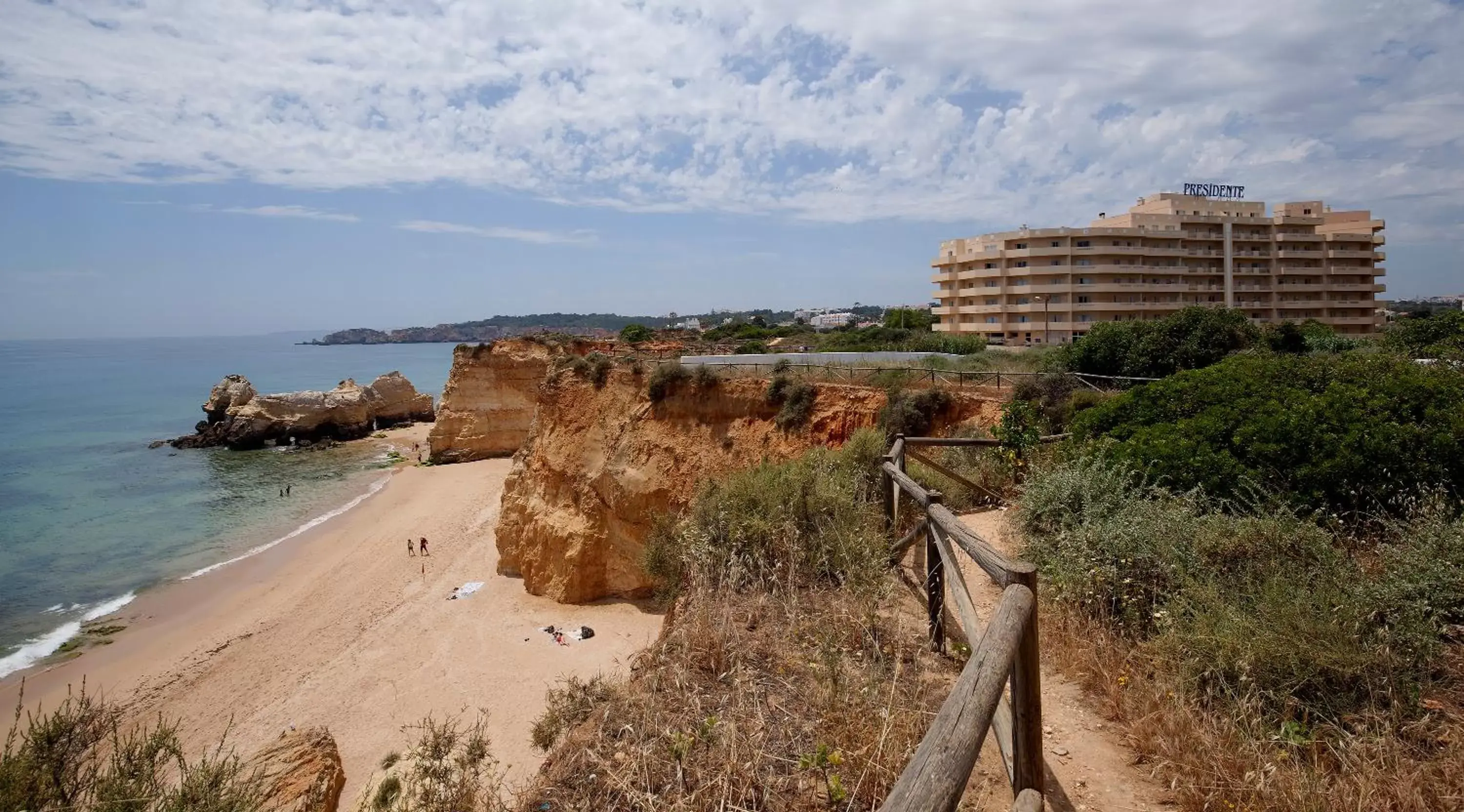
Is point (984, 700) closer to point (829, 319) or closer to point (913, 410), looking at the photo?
point (913, 410)

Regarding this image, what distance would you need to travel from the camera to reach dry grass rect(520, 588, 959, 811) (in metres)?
3.15

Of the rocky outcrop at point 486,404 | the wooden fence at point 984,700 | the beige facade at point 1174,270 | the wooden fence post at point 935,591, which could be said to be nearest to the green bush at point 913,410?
the wooden fence post at point 935,591

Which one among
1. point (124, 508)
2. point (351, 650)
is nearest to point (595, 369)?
point (351, 650)

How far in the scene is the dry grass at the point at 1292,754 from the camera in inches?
118

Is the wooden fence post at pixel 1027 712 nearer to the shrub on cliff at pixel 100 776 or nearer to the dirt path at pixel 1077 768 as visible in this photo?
the dirt path at pixel 1077 768

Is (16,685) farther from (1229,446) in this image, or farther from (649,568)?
(1229,446)

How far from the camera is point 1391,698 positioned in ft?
11.5

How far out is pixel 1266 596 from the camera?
13.6 feet

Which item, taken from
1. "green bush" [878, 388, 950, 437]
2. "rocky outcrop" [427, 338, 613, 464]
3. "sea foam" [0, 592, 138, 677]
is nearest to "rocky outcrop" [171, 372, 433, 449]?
"rocky outcrop" [427, 338, 613, 464]

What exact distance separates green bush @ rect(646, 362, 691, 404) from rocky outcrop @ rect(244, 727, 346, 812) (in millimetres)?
11544

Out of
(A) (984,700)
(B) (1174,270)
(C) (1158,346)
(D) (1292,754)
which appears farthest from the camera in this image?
(B) (1174,270)

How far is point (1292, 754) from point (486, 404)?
1537 inches

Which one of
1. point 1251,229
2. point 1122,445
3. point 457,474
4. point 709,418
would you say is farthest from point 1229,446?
point 1251,229

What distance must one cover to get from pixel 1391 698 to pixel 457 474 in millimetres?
37364
